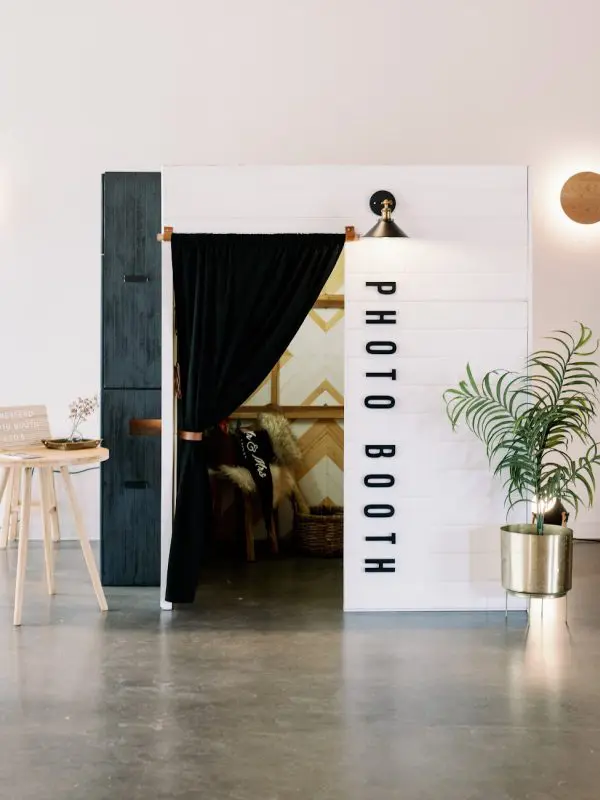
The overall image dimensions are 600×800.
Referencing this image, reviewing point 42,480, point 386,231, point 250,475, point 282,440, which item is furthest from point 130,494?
point 386,231

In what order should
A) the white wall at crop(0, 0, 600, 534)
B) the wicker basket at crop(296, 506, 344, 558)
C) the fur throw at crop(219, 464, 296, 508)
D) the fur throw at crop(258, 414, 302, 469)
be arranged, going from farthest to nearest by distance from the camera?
the white wall at crop(0, 0, 600, 534), the fur throw at crop(258, 414, 302, 469), the wicker basket at crop(296, 506, 344, 558), the fur throw at crop(219, 464, 296, 508)

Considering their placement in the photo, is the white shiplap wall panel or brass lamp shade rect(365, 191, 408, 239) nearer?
brass lamp shade rect(365, 191, 408, 239)

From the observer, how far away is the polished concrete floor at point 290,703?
9.02 ft

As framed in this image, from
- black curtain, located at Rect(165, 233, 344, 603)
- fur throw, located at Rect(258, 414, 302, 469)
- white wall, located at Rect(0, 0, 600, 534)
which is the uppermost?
white wall, located at Rect(0, 0, 600, 534)

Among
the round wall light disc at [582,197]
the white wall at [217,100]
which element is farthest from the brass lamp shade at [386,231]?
the round wall light disc at [582,197]

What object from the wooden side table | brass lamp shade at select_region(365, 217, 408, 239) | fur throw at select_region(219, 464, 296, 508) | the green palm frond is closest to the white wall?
fur throw at select_region(219, 464, 296, 508)

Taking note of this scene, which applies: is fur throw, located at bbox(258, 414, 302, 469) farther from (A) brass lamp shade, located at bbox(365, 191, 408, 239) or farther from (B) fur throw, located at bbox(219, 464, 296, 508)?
(A) brass lamp shade, located at bbox(365, 191, 408, 239)

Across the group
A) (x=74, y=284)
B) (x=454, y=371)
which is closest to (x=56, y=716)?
(x=454, y=371)

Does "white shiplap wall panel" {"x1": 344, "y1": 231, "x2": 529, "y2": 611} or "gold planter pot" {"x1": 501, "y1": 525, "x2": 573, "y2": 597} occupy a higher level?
"white shiplap wall panel" {"x1": 344, "y1": 231, "x2": 529, "y2": 611}

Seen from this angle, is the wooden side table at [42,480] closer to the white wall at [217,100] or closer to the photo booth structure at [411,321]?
the photo booth structure at [411,321]

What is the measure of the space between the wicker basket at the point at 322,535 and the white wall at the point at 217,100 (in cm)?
156

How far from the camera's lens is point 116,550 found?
202 inches

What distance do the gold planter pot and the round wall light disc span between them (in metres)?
3.08

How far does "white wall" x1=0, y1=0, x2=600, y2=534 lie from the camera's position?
6480mm
